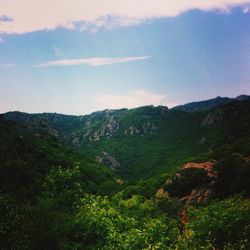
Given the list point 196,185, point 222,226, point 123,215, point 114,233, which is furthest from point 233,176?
point 114,233

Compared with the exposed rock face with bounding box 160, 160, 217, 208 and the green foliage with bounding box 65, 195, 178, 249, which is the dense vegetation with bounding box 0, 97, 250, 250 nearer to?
the green foliage with bounding box 65, 195, 178, 249

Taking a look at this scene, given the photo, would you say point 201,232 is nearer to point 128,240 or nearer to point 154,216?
point 128,240

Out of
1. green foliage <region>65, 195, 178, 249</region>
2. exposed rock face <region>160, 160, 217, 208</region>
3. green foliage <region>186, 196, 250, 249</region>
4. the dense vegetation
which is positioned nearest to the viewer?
the dense vegetation

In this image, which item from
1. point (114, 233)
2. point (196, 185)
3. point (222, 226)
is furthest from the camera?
point (196, 185)

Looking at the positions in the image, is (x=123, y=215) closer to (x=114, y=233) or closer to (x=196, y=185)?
(x=114, y=233)

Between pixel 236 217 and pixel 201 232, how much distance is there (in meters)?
5.44

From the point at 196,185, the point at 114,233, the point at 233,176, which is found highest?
the point at 233,176

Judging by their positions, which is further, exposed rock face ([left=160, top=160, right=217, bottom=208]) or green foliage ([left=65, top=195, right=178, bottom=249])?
exposed rock face ([left=160, top=160, right=217, bottom=208])

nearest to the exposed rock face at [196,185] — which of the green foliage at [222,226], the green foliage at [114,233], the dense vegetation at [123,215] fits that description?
the dense vegetation at [123,215]

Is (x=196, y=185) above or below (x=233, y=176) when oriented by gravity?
below

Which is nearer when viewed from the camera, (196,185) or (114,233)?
(114,233)

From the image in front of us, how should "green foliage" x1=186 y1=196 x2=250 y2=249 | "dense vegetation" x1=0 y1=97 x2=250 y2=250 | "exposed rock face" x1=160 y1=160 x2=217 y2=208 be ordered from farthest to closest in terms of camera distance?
"exposed rock face" x1=160 y1=160 x2=217 y2=208
"green foliage" x1=186 y1=196 x2=250 y2=249
"dense vegetation" x1=0 y1=97 x2=250 y2=250

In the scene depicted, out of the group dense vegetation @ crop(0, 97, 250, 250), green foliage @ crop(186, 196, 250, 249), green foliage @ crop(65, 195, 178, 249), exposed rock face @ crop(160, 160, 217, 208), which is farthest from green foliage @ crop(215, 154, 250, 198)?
green foliage @ crop(65, 195, 178, 249)

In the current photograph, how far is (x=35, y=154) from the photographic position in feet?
509
